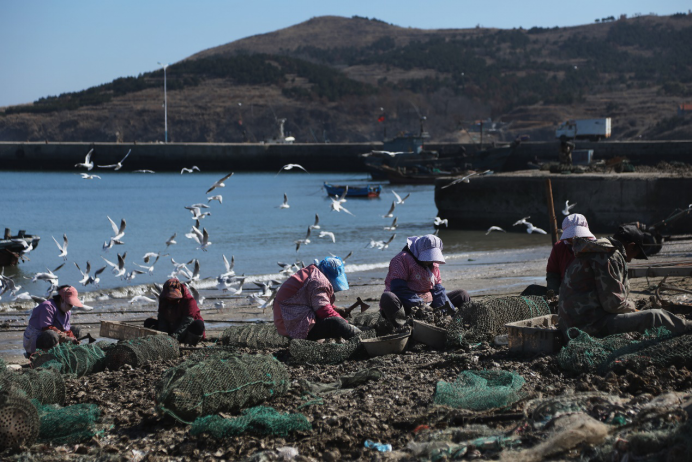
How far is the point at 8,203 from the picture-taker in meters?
42.3

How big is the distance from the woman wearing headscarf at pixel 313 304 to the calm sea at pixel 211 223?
974 cm

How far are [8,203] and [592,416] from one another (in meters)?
42.7

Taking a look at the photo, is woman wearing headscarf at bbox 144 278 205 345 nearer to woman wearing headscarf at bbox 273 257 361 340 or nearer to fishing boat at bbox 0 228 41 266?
woman wearing headscarf at bbox 273 257 361 340

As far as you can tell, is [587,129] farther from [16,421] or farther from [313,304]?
[16,421]

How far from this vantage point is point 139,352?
6.44 metres

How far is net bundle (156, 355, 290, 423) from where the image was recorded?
475cm

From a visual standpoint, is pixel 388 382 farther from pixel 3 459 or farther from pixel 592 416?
pixel 3 459

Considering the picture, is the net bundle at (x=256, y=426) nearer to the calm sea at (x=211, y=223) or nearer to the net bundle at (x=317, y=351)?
the net bundle at (x=317, y=351)

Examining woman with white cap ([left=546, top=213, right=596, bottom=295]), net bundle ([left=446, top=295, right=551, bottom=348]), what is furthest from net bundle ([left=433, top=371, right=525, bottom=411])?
woman with white cap ([left=546, top=213, right=596, bottom=295])

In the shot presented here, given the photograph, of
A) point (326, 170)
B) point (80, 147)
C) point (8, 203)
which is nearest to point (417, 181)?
point (326, 170)

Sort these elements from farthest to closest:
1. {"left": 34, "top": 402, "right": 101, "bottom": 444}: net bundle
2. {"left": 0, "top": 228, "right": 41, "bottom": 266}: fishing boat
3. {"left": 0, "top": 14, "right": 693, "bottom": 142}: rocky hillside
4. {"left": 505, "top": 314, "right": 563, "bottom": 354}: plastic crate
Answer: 1. {"left": 0, "top": 14, "right": 693, "bottom": 142}: rocky hillside
2. {"left": 0, "top": 228, "right": 41, "bottom": 266}: fishing boat
3. {"left": 505, "top": 314, "right": 563, "bottom": 354}: plastic crate
4. {"left": 34, "top": 402, "right": 101, "bottom": 444}: net bundle

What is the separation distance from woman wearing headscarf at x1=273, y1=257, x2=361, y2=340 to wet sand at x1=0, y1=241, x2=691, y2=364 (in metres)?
2.46

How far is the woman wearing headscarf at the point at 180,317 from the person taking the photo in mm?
7203

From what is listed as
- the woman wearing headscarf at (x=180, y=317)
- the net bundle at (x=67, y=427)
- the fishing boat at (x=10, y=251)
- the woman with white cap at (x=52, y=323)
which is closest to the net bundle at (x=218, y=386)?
the net bundle at (x=67, y=427)
